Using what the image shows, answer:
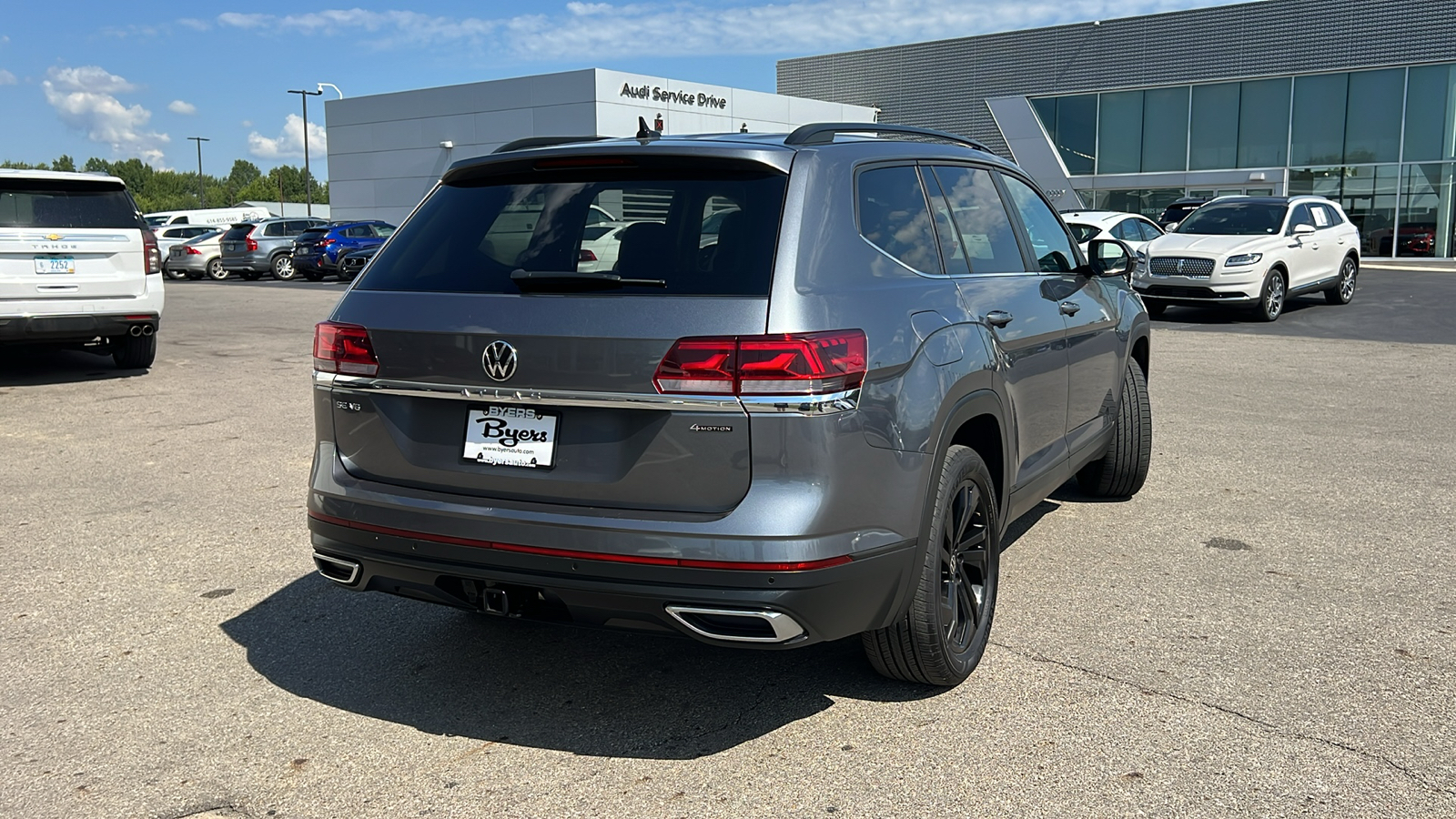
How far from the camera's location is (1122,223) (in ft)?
63.3

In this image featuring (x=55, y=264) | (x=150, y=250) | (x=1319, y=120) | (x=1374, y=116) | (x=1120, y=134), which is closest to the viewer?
(x=55, y=264)

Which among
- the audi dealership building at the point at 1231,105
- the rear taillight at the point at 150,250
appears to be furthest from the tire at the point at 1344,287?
the rear taillight at the point at 150,250

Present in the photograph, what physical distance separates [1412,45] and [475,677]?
1522 inches

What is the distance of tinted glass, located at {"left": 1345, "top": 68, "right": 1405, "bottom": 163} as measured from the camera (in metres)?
34.1

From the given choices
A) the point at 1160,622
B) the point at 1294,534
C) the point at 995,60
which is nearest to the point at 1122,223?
the point at 1294,534

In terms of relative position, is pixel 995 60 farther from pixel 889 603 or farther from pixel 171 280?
pixel 889 603

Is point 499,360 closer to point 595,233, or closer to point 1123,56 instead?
point 595,233

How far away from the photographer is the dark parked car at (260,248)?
32.5 metres

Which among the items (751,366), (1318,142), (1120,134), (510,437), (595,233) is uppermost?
(1120,134)

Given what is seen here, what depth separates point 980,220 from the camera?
180 inches

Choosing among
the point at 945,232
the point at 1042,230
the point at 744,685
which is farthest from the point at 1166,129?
the point at 744,685

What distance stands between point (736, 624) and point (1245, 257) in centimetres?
1587

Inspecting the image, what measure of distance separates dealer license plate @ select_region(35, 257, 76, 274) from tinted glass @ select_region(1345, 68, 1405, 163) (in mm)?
34339

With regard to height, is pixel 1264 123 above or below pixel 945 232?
above
